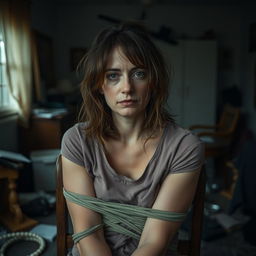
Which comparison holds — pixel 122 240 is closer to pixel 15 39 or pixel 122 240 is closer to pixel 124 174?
pixel 124 174

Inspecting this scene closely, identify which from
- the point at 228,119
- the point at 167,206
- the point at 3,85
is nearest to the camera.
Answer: the point at 167,206

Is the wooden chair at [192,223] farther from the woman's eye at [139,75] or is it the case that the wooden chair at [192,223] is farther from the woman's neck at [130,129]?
the woman's eye at [139,75]

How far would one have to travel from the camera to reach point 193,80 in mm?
4305

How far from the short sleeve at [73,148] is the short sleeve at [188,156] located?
31 cm

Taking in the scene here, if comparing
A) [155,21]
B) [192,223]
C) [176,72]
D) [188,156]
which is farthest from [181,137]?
[155,21]

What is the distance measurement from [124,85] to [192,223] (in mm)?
536

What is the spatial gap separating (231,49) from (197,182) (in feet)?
13.9

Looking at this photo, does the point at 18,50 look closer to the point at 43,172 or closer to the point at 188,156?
the point at 43,172

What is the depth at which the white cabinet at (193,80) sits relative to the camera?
13.8 feet

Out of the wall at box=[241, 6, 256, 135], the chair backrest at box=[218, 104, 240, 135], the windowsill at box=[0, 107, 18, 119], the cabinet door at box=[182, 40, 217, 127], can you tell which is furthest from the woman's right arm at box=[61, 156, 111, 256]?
the wall at box=[241, 6, 256, 135]

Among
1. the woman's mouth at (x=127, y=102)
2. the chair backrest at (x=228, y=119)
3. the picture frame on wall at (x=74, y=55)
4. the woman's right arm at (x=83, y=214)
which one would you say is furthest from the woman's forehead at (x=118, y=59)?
the picture frame on wall at (x=74, y=55)

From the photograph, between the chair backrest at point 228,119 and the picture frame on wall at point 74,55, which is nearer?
the chair backrest at point 228,119

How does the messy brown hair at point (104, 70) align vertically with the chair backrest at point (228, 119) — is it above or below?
above

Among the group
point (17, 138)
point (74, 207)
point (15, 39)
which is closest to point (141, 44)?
point (74, 207)
